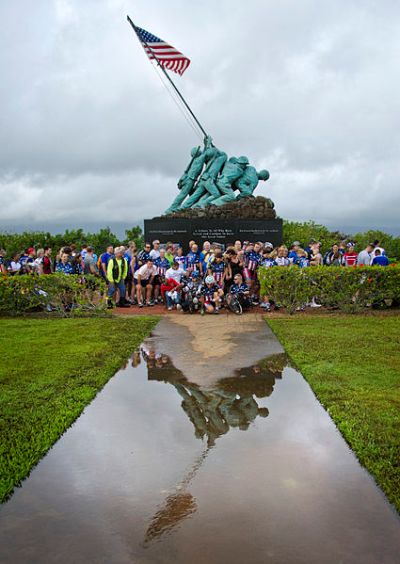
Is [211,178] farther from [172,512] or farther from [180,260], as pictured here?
[172,512]

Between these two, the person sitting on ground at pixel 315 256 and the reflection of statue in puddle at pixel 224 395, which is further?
the person sitting on ground at pixel 315 256

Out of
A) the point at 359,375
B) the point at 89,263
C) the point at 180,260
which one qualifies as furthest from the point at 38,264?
the point at 359,375

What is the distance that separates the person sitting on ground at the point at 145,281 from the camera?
1301 cm

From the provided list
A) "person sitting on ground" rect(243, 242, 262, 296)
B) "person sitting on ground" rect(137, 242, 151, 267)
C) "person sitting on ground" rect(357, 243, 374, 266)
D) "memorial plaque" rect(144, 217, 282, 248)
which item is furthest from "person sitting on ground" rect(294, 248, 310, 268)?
"memorial plaque" rect(144, 217, 282, 248)

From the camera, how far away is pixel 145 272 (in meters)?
13.1

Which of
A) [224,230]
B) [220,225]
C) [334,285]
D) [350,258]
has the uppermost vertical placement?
[220,225]

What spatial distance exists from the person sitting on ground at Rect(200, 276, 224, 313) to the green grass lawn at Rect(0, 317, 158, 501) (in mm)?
1436

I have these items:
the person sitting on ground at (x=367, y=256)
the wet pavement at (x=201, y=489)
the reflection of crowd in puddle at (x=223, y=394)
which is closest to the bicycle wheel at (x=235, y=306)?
the person sitting on ground at (x=367, y=256)

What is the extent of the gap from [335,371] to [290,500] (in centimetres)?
331

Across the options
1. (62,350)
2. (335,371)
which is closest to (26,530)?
(335,371)

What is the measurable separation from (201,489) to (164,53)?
17216 millimetres

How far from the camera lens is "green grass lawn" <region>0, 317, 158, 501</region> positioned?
4246mm

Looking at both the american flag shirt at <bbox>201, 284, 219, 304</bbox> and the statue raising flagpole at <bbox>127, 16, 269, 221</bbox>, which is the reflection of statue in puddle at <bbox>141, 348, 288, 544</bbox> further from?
the statue raising flagpole at <bbox>127, 16, 269, 221</bbox>

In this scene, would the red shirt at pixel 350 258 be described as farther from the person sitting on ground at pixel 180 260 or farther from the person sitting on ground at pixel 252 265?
the person sitting on ground at pixel 180 260
